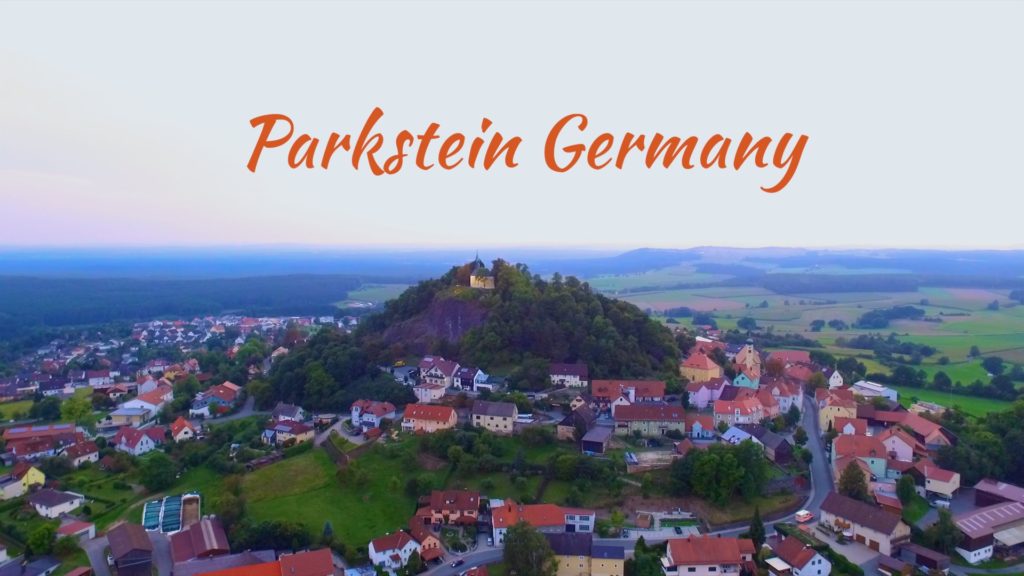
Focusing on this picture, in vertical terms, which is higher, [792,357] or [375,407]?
[792,357]

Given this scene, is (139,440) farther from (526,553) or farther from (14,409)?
(526,553)

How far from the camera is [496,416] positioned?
38.9 m

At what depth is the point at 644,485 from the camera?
33.0m

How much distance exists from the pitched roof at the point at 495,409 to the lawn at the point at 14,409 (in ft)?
136

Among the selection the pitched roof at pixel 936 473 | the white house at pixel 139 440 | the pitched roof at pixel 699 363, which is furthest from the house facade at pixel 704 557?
the white house at pixel 139 440

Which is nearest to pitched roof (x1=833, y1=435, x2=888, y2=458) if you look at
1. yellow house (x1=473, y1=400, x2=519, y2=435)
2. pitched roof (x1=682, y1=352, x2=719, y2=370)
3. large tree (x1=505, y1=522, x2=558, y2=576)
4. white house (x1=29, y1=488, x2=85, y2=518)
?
pitched roof (x1=682, y1=352, x2=719, y2=370)

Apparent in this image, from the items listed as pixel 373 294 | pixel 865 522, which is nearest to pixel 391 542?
pixel 865 522

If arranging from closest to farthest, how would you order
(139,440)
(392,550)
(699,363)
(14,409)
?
(392,550) → (139,440) → (699,363) → (14,409)

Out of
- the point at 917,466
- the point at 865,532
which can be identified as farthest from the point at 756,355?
the point at 865,532

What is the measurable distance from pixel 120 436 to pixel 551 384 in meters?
30.6

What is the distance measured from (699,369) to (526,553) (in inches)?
1045

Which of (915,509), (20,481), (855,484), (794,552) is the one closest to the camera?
(794,552)

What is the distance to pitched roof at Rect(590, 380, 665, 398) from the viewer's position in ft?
141

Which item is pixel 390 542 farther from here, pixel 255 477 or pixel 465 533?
pixel 255 477
